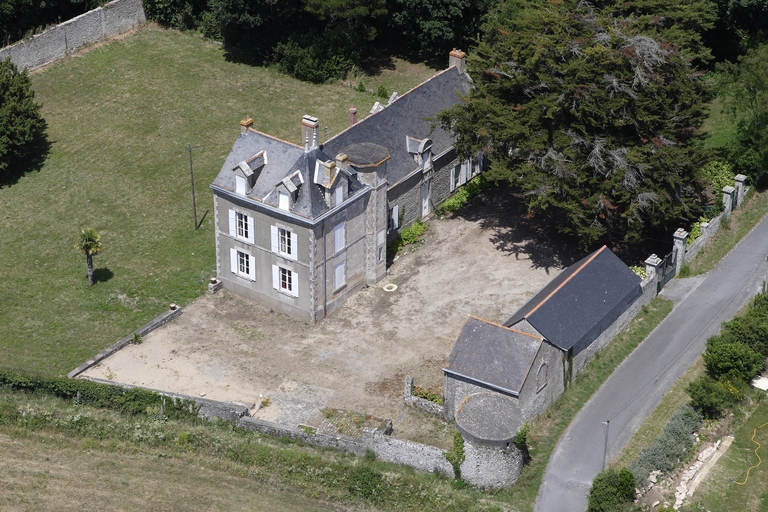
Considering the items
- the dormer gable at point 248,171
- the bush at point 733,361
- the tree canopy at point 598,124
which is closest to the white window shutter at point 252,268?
the dormer gable at point 248,171

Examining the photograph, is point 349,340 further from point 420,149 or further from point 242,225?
point 420,149

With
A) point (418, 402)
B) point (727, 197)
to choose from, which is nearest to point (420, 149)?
point (727, 197)

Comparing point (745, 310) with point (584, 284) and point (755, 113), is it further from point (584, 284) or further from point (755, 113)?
point (755, 113)

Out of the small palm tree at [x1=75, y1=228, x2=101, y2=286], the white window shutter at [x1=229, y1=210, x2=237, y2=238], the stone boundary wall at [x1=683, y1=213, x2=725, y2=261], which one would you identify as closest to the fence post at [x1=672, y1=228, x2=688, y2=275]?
the stone boundary wall at [x1=683, y1=213, x2=725, y2=261]

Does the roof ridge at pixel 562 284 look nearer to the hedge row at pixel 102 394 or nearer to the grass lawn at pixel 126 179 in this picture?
the hedge row at pixel 102 394

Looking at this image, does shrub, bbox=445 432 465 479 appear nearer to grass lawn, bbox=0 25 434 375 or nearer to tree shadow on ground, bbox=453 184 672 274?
tree shadow on ground, bbox=453 184 672 274

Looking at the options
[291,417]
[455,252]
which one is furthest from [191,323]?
[455,252]
